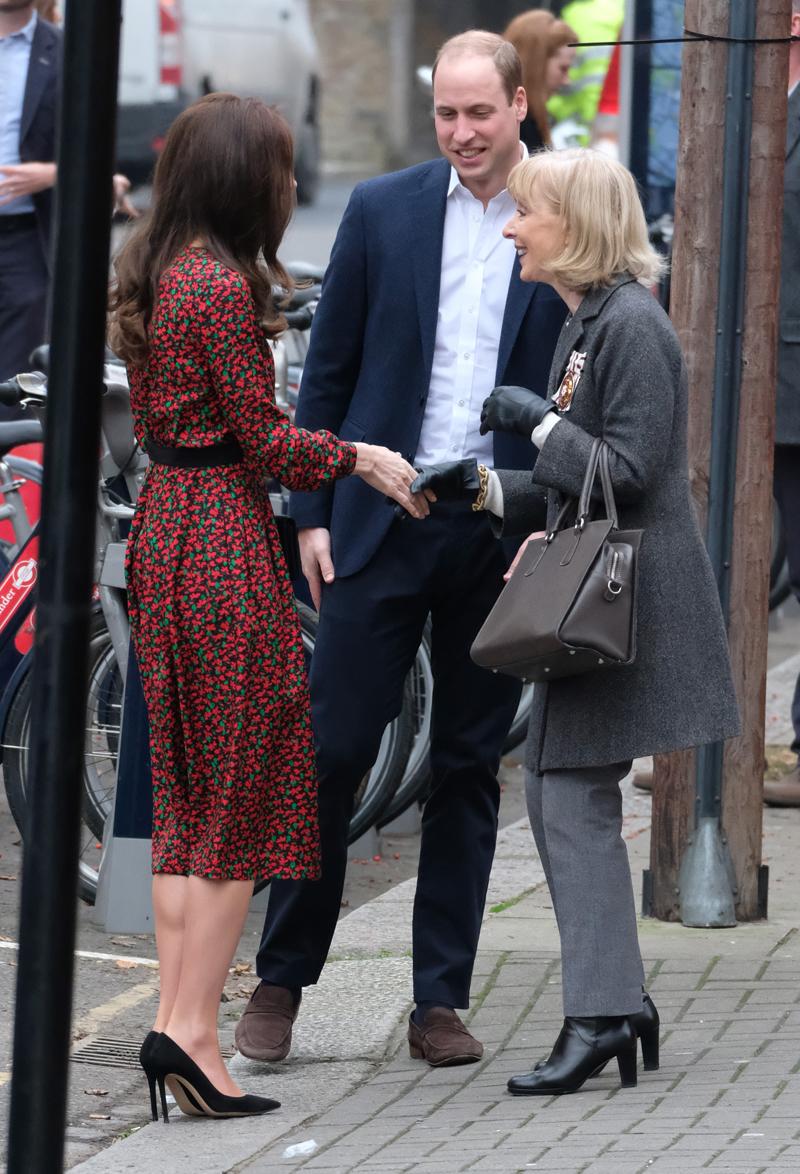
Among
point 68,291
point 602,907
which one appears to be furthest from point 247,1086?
point 68,291

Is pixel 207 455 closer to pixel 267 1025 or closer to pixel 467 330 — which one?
pixel 467 330

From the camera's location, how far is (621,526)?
165 inches

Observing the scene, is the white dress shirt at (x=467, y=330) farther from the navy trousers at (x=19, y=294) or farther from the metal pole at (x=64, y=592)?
the navy trousers at (x=19, y=294)

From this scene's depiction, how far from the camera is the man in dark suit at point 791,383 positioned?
695 centimetres

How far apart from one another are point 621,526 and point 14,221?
510 cm

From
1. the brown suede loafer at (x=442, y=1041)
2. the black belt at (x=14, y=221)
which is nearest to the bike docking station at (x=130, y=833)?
the brown suede loafer at (x=442, y=1041)

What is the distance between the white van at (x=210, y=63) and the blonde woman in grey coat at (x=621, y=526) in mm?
14273

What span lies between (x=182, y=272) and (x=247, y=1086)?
1.62 metres

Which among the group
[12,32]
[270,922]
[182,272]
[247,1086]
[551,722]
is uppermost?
[12,32]

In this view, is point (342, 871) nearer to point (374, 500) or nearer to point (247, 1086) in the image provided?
point (247, 1086)

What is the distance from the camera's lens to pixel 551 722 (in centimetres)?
424

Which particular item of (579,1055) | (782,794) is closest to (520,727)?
(782,794)

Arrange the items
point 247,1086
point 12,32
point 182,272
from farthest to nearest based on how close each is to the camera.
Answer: point 12,32 < point 247,1086 < point 182,272

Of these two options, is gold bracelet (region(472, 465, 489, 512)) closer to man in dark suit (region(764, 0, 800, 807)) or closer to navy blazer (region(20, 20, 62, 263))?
man in dark suit (region(764, 0, 800, 807))
